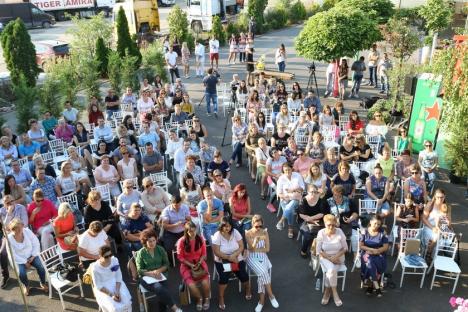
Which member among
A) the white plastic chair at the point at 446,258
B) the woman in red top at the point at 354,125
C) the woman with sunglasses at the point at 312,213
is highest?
the woman in red top at the point at 354,125

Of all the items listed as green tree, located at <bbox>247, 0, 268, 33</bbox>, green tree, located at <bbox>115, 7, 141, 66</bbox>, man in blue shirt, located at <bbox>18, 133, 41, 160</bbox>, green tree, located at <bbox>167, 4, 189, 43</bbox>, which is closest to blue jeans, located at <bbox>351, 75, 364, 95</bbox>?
green tree, located at <bbox>115, 7, 141, 66</bbox>

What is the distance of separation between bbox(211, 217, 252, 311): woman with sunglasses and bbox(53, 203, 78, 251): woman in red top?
7.21ft

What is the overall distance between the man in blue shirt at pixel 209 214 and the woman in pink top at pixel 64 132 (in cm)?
497

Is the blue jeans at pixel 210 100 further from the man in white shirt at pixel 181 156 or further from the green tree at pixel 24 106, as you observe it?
the man in white shirt at pixel 181 156

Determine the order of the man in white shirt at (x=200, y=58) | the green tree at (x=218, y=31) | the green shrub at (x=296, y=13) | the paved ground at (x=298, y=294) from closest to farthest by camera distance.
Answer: the paved ground at (x=298, y=294), the man in white shirt at (x=200, y=58), the green tree at (x=218, y=31), the green shrub at (x=296, y=13)

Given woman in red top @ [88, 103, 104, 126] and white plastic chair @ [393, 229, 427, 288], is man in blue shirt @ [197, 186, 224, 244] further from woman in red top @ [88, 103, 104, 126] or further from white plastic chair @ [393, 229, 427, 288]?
woman in red top @ [88, 103, 104, 126]

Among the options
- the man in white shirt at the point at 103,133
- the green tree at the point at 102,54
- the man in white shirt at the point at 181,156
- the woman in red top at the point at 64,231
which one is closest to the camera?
the woman in red top at the point at 64,231

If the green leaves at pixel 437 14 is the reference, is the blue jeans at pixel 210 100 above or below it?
below

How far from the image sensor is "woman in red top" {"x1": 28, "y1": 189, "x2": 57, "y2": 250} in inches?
291

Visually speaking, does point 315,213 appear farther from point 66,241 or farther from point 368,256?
point 66,241

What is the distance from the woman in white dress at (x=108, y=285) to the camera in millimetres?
5996

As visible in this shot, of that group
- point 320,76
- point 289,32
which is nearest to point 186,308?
point 320,76

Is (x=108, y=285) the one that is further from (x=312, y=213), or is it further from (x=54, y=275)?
(x=312, y=213)

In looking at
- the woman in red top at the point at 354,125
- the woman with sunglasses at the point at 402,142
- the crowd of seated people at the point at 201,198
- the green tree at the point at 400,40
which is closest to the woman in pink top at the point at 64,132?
the crowd of seated people at the point at 201,198
